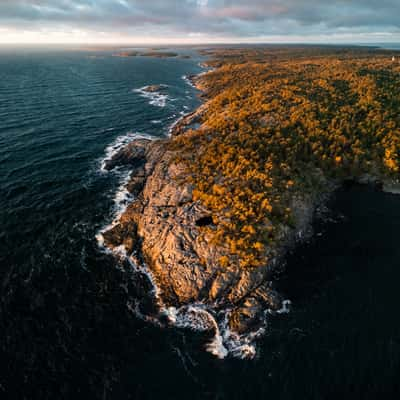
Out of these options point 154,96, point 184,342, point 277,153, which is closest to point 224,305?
point 184,342

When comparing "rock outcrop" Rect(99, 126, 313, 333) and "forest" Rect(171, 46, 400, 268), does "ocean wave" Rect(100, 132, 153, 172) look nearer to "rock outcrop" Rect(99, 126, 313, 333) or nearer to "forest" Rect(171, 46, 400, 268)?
"rock outcrop" Rect(99, 126, 313, 333)

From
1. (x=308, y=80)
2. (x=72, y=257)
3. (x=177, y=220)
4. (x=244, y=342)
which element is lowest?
(x=244, y=342)

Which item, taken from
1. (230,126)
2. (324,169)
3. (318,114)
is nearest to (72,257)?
(230,126)

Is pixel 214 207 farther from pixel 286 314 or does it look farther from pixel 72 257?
pixel 72 257

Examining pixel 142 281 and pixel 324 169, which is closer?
pixel 142 281

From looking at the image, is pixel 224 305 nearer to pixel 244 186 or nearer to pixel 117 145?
pixel 244 186

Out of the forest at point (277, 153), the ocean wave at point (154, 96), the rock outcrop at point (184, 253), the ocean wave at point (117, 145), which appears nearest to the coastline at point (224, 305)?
the rock outcrop at point (184, 253)

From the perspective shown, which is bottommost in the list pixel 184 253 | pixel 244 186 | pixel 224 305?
pixel 224 305

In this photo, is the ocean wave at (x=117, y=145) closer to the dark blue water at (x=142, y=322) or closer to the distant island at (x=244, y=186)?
the distant island at (x=244, y=186)
